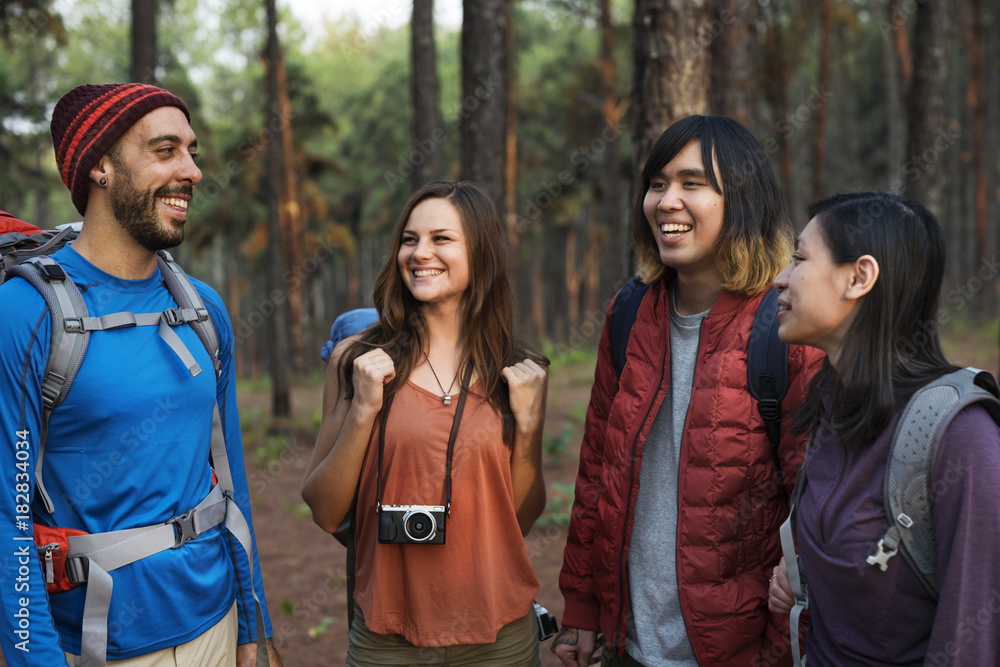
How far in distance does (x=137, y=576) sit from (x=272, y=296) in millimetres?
11158

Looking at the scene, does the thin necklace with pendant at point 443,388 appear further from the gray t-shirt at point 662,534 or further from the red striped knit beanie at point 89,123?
the red striped knit beanie at point 89,123

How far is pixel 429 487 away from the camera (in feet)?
8.51

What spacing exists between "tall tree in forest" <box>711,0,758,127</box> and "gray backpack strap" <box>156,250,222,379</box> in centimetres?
755

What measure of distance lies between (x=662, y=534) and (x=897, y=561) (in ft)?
2.75

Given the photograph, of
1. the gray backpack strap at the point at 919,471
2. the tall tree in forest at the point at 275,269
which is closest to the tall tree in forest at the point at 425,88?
the tall tree in forest at the point at 275,269

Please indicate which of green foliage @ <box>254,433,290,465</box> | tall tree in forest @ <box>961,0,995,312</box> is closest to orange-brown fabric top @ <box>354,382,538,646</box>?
green foliage @ <box>254,433,290,465</box>

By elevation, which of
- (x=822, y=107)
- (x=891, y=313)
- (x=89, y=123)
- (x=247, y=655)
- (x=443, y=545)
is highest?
(x=822, y=107)

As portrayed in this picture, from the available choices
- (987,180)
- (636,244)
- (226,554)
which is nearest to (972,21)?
(987,180)

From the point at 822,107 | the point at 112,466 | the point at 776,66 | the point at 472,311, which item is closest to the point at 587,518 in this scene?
the point at 472,311

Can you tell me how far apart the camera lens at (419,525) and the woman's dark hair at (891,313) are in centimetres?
133

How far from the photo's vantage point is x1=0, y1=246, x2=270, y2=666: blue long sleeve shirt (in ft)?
6.72

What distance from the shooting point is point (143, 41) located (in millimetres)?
8016

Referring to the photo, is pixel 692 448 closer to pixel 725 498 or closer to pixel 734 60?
pixel 725 498

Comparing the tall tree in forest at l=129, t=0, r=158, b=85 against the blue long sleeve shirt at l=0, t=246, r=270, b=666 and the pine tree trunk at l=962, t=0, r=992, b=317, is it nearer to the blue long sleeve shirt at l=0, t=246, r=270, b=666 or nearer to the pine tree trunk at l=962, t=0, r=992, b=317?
the blue long sleeve shirt at l=0, t=246, r=270, b=666
